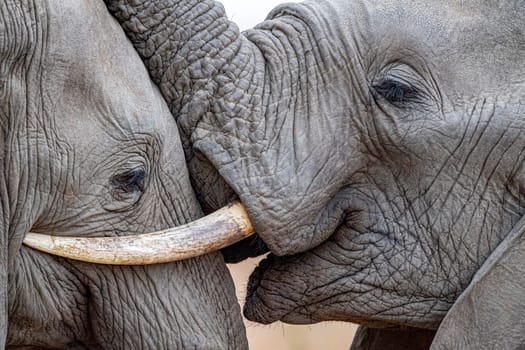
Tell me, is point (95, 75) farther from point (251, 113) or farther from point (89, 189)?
point (251, 113)

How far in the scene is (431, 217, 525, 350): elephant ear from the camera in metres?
3.55

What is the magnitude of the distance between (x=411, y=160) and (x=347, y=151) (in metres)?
0.15

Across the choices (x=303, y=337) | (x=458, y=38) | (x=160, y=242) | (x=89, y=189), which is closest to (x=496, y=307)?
(x=458, y=38)

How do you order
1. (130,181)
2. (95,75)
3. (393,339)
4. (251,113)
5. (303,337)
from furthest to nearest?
(303,337) < (393,339) < (251,113) < (130,181) < (95,75)

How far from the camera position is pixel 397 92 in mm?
3641

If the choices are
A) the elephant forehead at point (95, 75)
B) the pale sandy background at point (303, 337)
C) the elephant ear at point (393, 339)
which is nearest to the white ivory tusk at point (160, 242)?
the elephant forehead at point (95, 75)

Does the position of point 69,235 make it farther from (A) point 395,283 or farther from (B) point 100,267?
(A) point 395,283

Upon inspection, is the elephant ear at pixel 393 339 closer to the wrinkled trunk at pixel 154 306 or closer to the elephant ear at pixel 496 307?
the elephant ear at pixel 496 307

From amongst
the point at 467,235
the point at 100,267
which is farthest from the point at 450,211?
the point at 100,267

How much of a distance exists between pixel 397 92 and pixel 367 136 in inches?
4.8

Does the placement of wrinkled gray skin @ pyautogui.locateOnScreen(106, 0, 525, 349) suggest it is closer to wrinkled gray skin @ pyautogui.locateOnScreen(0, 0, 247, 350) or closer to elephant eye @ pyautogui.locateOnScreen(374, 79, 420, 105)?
elephant eye @ pyautogui.locateOnScreen(374, 79, 420, 105)

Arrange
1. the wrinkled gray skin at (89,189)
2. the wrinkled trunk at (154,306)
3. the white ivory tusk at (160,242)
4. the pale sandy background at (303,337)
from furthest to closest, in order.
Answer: the pale sandy background at (303,337) → the wrinkled trunk at (154,306) → the white ivory tusk at (160,242) → the wrinkled gray skin at (89,189)

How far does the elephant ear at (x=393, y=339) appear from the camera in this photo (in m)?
4.09

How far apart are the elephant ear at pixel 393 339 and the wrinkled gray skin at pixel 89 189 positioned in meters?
0.55
